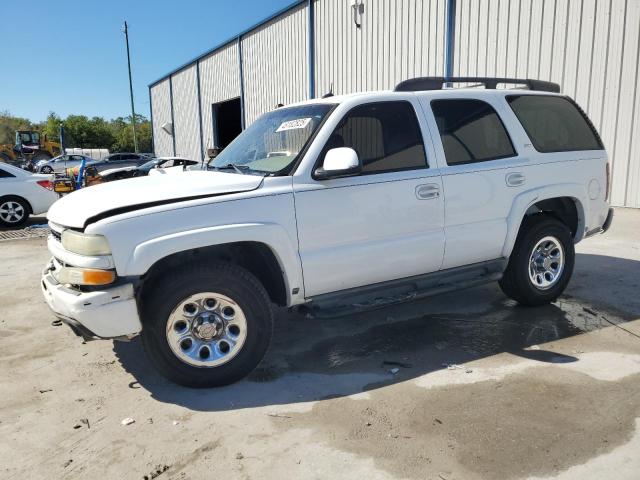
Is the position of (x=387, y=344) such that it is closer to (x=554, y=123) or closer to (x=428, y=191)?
(x=428, y=191)

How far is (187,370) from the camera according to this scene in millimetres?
3328

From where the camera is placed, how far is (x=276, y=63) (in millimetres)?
19250

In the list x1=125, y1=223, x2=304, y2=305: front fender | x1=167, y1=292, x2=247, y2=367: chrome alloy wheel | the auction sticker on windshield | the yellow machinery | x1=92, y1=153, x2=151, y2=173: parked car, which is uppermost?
the yellow machinery

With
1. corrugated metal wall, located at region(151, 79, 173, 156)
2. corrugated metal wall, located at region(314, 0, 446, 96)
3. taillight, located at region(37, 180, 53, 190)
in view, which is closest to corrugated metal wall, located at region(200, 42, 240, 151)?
corrugated metal wall, located at region(151, 79, 173, 156)

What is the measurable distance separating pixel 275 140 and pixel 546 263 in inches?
111

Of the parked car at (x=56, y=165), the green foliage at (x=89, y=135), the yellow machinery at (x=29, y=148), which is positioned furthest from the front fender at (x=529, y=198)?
the green foliage at (x=89, y=135)

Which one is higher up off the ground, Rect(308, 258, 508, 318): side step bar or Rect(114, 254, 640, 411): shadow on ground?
Rect(308, 258, 508, 318): side step bar

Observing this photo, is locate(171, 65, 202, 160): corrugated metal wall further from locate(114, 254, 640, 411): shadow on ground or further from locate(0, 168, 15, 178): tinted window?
locate(114, 254, 640, 411): shadow on ground

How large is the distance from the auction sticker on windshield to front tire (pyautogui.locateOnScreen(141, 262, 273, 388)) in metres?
1.24

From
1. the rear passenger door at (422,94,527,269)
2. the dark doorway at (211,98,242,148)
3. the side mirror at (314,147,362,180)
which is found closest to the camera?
the side mirror at (314,147,362,180)

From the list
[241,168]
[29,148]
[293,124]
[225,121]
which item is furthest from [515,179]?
[29,148]

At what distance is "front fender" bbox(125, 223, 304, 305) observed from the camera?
304 cm

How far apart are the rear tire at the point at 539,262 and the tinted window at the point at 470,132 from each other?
789mm

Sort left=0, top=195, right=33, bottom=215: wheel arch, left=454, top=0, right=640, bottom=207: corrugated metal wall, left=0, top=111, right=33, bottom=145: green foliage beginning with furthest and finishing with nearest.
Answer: left=0, top=111, right=33, bottom=145: green foliage < left=0, top=195, right=33, bottom=215: wheel arch < left=454, top=0, right=640, bottom=207: corrugated metal wall
